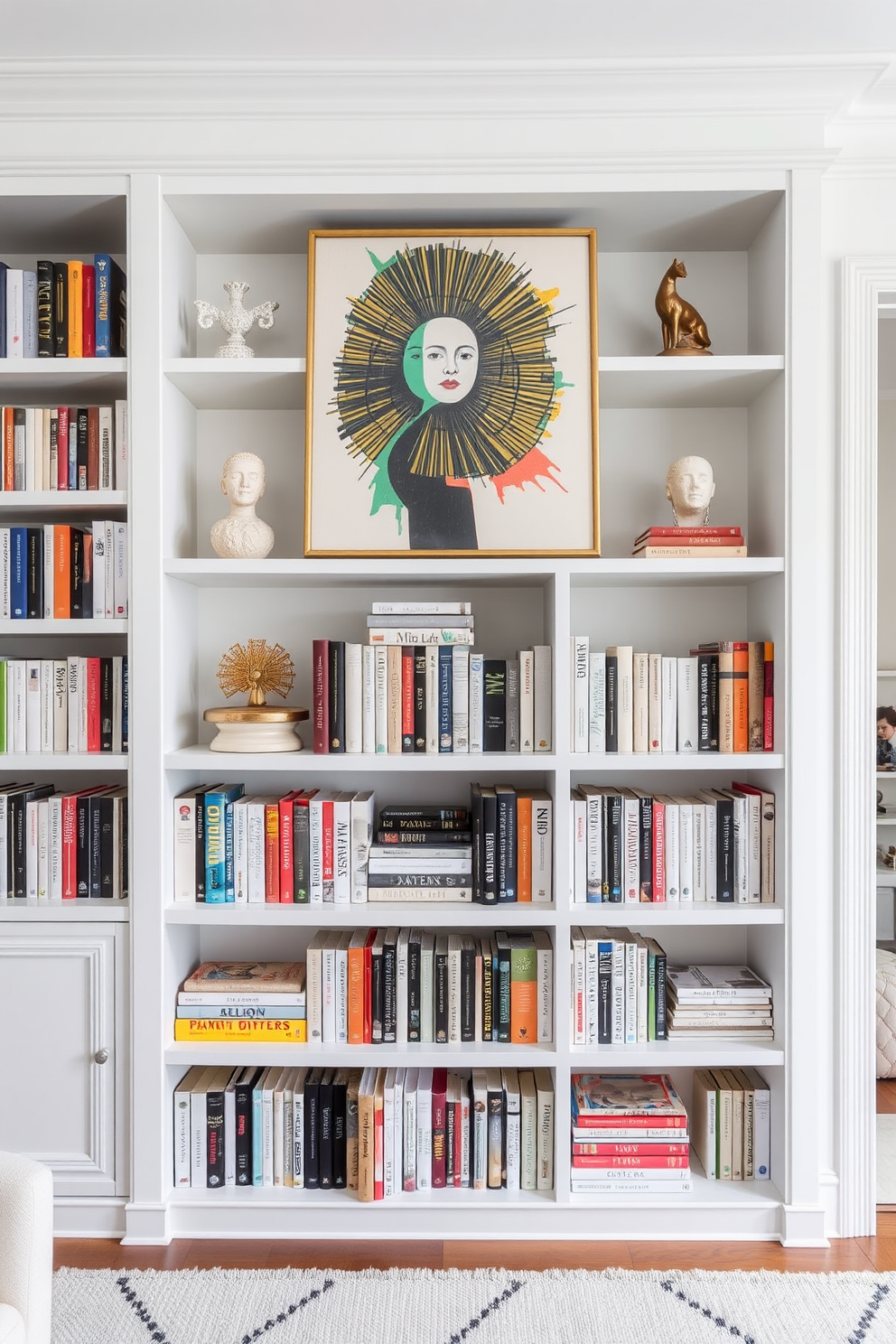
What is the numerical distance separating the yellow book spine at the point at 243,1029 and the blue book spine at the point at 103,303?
1548 mm

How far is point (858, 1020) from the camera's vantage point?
2.05 metres

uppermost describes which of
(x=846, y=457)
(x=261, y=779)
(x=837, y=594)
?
(x=846, y=457)

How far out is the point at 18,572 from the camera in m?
2.05

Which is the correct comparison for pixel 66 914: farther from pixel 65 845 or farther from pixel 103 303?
pixel 103 303

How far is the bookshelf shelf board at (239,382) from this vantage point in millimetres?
2018

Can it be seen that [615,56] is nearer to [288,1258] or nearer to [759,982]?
[759,982]

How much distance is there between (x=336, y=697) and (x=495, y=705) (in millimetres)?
363

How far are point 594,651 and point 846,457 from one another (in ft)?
2.44

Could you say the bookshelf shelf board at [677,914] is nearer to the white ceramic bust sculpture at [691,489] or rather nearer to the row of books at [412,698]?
the row of books at [412,698]

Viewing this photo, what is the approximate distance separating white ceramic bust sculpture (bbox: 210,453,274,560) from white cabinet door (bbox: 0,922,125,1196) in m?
0.90

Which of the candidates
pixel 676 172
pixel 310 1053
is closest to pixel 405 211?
pixel 676 172

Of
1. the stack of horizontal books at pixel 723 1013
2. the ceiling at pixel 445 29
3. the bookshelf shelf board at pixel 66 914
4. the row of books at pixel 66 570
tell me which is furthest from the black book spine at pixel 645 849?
the ceiling at pixel 445 29

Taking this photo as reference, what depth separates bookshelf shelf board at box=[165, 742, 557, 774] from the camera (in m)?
1.99

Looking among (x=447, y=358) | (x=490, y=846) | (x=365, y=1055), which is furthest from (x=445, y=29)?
(x=365, y=1055)
